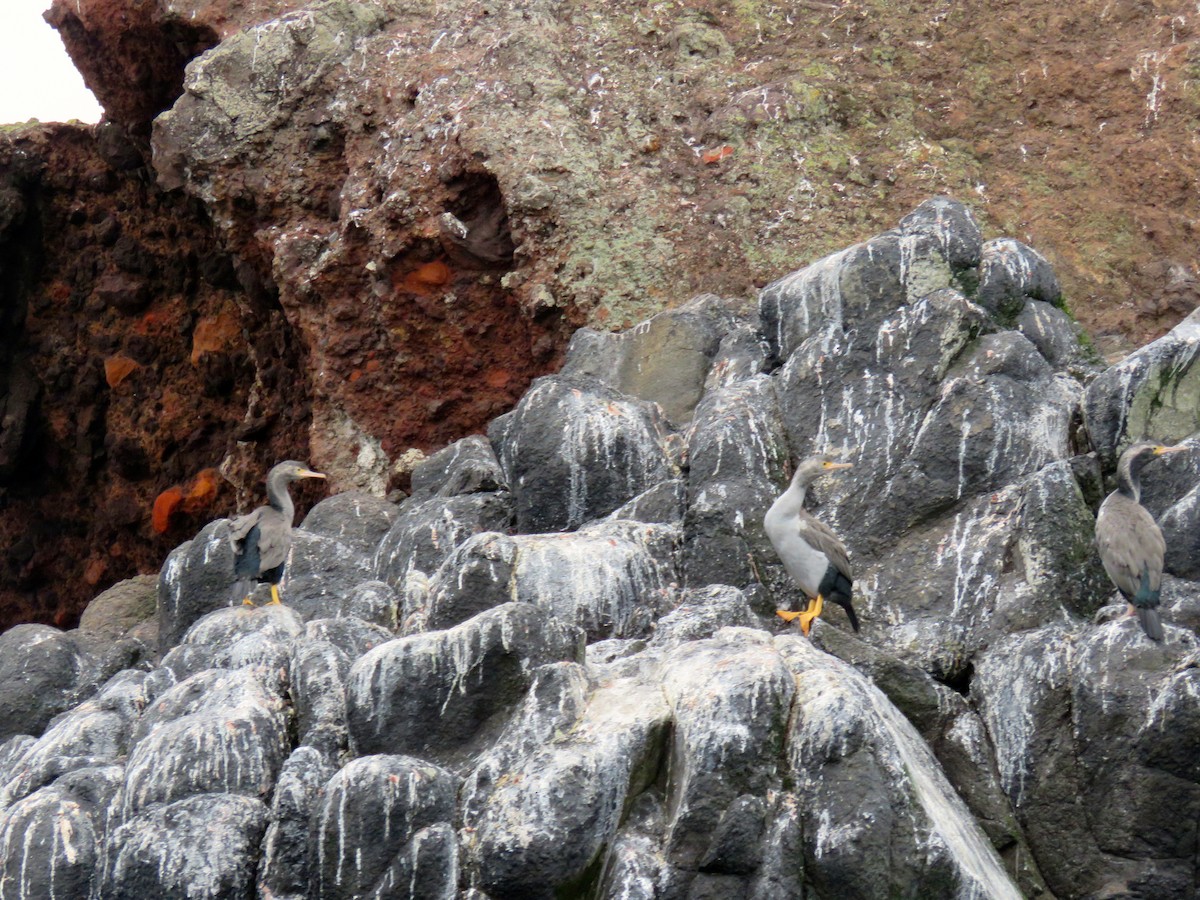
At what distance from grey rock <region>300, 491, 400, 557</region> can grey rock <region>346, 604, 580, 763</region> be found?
3.46 meters

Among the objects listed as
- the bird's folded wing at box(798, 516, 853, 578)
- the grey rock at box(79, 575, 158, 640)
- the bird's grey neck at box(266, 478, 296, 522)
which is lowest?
the bird's folded wing at box(798, 516, 853, 578)

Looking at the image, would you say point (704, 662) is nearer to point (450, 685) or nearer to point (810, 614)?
point (450, 685)

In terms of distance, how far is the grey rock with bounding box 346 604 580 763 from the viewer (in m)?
8.22

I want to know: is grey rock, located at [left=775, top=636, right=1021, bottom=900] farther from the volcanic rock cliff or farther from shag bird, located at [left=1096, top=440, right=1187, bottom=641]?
the volcanic rock cliff

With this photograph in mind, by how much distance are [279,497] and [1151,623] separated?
5991 millimetres

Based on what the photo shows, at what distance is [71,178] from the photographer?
62.1ft

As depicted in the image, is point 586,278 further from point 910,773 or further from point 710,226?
point 910,773

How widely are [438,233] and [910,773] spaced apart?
8.39 meters

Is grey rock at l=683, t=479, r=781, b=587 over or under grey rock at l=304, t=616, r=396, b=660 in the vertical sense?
over

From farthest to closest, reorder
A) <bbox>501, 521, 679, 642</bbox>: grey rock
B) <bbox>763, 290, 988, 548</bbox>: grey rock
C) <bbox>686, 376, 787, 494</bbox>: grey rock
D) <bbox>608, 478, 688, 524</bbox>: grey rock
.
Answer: <bbox>686, 376, 787, 494</bbox>: grey rock → <bbox>608, 478, 688, 524</bbox>: grey rock → <bbox>763, 290, 988, 548</bbox>: grey rock → <bbox>501, 521, 679, 642</bbox>: grey rock

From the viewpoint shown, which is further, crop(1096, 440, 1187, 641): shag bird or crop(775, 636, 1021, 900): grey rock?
crop(1096, 440, 1187, 641): shag bird

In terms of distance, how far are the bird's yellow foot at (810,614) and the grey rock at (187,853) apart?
3175mm

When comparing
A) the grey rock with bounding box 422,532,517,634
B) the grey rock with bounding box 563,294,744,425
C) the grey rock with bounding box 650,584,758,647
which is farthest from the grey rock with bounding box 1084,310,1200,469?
the grey rock with bounding box 422,532,517,634

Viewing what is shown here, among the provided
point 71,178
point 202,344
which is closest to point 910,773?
point 202,344
